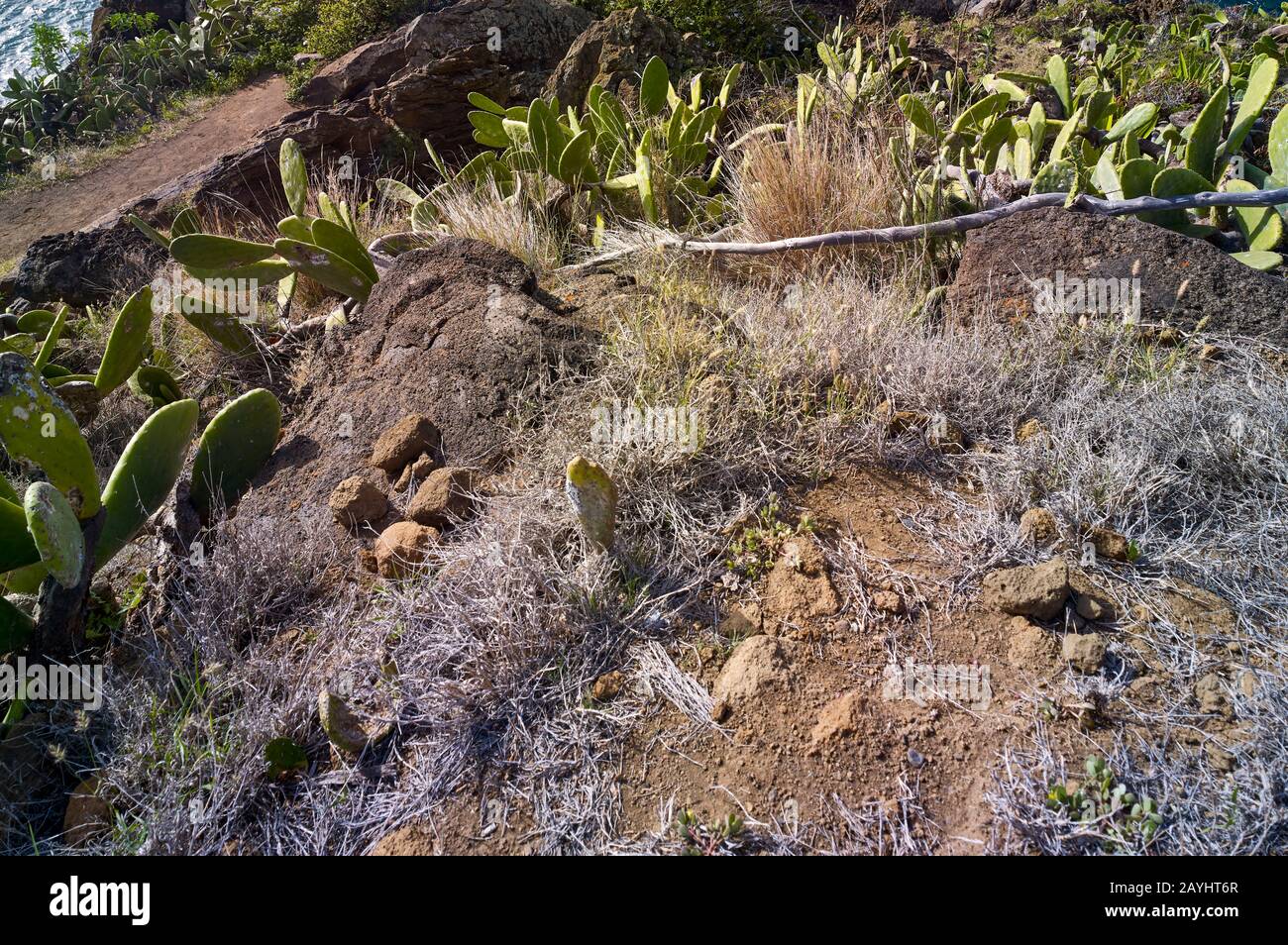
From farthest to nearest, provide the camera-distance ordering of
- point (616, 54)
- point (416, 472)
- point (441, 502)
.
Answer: point (616, 54) → point (416, 472) → point (441, 502)

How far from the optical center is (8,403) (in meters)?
2.37

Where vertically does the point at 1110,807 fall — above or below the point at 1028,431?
below

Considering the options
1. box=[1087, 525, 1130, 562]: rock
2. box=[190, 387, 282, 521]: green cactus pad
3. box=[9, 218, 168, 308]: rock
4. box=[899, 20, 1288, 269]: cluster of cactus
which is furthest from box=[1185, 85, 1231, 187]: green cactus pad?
box=[9, 218, 168, 308]: rock

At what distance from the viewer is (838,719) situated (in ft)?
6.32

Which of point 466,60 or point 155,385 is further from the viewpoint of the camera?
point 466,60

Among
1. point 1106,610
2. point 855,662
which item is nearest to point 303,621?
point 855,662

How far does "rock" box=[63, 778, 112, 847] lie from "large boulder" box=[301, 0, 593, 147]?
6514mm

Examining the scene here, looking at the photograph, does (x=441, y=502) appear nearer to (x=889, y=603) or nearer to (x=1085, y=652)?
(x=889, y=603)

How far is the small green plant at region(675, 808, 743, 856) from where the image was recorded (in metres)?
1.71

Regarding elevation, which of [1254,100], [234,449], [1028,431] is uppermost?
[1254,100]

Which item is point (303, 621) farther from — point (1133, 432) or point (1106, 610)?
point (1133, 432)

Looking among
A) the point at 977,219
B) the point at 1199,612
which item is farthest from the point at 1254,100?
the point at 1199,612

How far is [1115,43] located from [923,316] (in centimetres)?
448

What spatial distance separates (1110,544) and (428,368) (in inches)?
105
